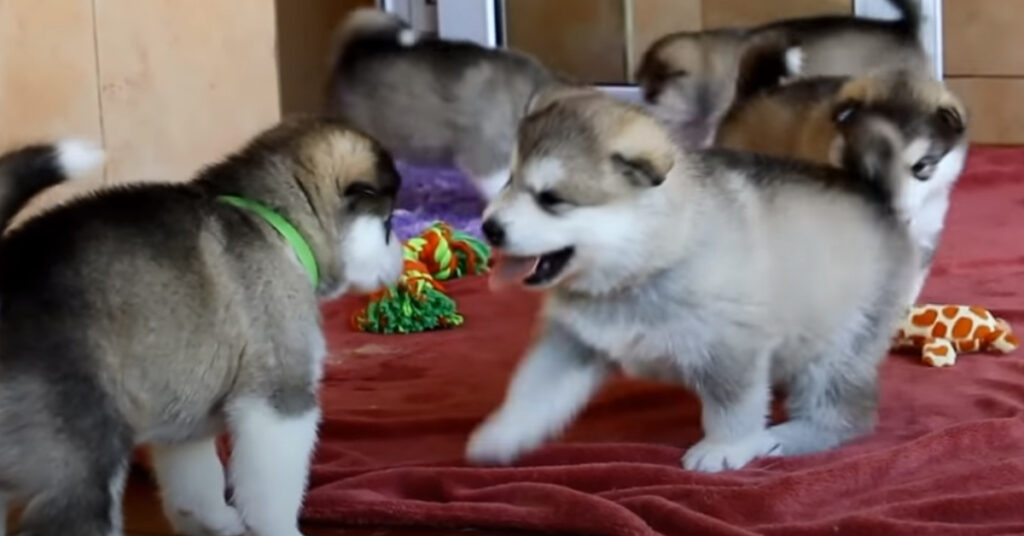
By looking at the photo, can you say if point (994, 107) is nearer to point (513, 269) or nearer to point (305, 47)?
point (305, 47)

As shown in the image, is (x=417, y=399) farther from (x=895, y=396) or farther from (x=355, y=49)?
(x=355, y=49)

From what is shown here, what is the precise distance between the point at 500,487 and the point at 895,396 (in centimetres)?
69

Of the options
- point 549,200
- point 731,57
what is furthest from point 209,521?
point 731,57

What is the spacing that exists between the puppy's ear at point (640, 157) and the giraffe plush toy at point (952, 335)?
31.6 inches

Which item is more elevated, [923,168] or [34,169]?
[34,169]

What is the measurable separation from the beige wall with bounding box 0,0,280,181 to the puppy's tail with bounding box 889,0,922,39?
154cm

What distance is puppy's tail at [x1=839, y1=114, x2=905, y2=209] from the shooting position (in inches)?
85.0

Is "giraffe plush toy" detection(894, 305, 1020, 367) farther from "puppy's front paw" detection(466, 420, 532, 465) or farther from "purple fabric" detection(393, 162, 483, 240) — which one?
"purple fabric" detection(393, 162, 483, 240)

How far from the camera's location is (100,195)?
171 centimetres

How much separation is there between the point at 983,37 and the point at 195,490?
344 centimetres

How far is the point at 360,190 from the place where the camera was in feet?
6.09

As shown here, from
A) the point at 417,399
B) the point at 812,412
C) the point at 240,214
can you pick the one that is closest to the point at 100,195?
the point at 240,214

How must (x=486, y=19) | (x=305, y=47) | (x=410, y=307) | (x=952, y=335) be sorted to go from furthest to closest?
(x=305, y=47), (x=486, y=19), (x=410, y=307), (x=952, y=335)

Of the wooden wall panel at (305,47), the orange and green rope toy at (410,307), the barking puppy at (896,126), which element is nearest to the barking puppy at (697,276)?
the barking puppy at (896,126)
